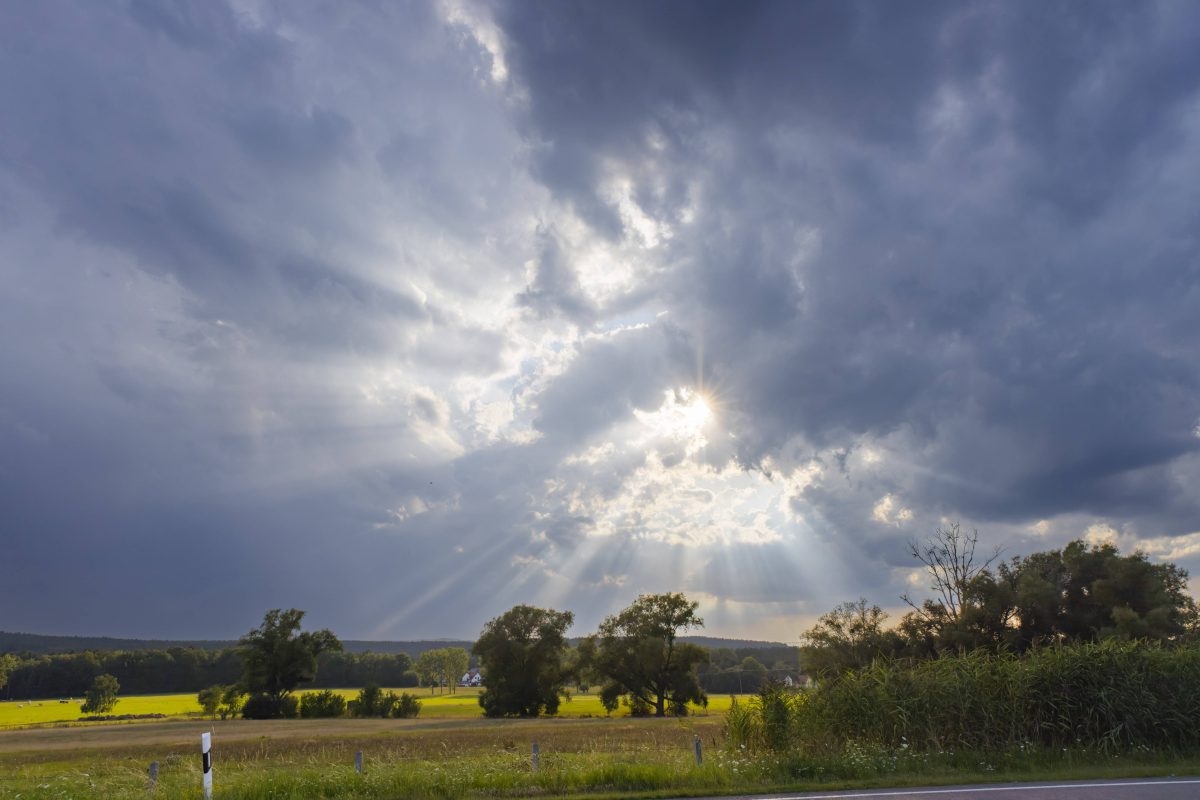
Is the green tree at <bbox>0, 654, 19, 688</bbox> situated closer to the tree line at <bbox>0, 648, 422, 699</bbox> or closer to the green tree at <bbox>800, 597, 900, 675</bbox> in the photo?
the tree line at <bbox>0, 648, 422, 699</bbox>

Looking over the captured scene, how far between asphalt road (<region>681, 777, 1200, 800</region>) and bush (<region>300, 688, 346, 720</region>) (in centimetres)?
8188

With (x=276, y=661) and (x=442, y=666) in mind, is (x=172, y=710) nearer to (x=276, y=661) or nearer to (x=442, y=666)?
(x=276, y=661)

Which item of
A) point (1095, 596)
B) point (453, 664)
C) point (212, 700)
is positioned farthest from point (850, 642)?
point (453, 664)

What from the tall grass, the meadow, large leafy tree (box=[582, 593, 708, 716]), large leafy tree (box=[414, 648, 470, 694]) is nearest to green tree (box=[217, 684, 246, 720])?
large leafy tree (box=[582, 593, 708, 716])

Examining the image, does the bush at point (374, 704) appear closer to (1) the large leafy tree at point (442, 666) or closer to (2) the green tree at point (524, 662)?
(2) the green tree at point (524, 662)

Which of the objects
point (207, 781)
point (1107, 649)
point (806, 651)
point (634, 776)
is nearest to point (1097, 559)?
point (806, 651)

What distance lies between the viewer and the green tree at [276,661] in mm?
80938

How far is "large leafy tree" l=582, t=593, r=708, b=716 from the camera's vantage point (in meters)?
78.2

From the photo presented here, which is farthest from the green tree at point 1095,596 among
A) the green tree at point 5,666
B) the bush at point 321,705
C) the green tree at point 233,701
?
the green tree at point 5,666

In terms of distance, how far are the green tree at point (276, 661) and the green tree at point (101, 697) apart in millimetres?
Answer: 36384

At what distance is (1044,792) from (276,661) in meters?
87.3

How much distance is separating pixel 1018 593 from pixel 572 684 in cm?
5360

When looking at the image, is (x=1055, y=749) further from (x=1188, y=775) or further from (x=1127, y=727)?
(x=1188, y=775)

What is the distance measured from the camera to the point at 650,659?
3088 inches
